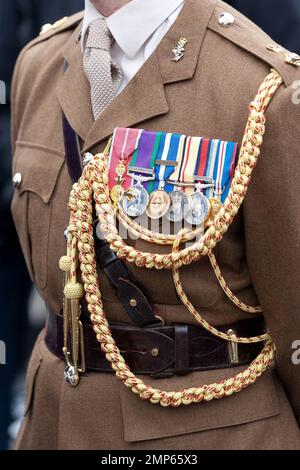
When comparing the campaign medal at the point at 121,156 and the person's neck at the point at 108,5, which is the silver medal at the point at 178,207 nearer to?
the campaign medal at the point at 121,156

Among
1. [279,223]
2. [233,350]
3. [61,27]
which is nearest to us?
[279,223]

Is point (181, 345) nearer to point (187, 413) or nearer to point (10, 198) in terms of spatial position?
point (187, 413)

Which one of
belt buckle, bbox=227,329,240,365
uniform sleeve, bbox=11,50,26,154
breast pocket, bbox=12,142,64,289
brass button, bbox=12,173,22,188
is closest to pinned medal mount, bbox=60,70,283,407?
belt buckle, bbox=227,329,240,365

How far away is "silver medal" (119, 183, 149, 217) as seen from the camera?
1791 mm

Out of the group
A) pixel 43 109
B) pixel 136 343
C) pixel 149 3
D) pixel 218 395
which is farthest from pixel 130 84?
pixel 218 395

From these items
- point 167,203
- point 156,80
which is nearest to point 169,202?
point 167,203

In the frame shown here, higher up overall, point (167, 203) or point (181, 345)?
point (167, 203)

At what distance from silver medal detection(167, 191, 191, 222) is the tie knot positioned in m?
0.32

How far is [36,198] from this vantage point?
197cm

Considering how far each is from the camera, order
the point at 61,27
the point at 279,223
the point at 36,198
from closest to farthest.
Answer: the point at 279,223 < the point at 36,198 < the point at 61,27

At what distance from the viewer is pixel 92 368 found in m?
1.90

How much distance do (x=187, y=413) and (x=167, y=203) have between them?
1.30 feet

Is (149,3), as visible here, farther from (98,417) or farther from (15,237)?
(15,237)

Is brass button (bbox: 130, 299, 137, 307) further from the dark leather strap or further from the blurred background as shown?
the blurred background
